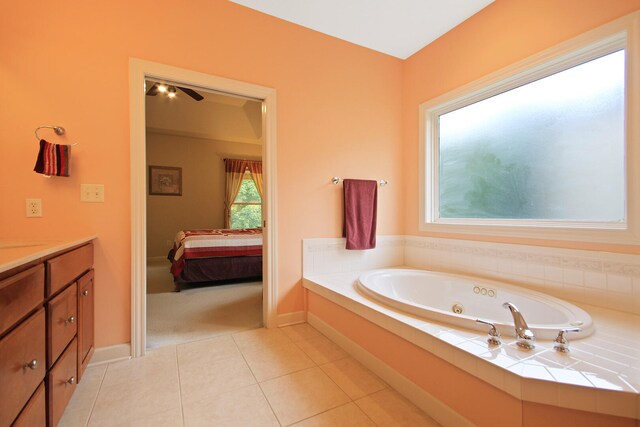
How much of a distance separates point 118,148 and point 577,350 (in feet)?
8.49

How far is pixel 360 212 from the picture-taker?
2.60 m

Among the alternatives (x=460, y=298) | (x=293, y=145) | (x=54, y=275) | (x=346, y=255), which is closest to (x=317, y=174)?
(x=293, y=145)

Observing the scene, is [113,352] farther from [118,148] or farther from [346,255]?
[346,255]

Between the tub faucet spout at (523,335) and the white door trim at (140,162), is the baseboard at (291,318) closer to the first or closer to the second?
the white door trim at (140,162)

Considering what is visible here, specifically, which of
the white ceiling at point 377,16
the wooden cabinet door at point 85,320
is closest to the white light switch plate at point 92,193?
the wooden cabinet door at point 85,320

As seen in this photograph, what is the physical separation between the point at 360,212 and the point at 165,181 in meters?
4.59

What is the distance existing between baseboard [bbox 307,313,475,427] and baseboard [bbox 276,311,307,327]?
391 millimetres

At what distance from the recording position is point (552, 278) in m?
1.77

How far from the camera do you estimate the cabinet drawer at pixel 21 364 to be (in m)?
0.74

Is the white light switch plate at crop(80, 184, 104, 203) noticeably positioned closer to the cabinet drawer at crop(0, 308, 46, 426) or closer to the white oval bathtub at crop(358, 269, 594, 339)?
the cabinet drawer at crop(0, 308, 46, 426)

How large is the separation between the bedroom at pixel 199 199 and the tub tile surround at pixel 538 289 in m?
1.18

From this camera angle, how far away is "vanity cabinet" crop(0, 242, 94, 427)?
0.77m

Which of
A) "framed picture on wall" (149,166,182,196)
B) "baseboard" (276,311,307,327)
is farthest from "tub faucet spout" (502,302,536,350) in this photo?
"framed picture on wall" (149,166,182,196)

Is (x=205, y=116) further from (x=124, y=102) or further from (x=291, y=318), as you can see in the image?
(x=291, y=318)
